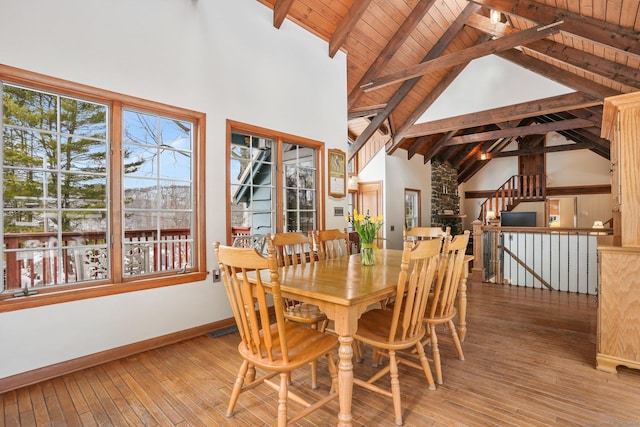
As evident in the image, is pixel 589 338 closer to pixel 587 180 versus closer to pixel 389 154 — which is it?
pixel 389 154

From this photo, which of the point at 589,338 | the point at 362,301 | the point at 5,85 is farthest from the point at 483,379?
the point at 5,85

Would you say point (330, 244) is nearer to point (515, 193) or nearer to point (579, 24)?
point (579, 24)

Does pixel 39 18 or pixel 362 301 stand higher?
pixel 39 18

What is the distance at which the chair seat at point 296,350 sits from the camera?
157 cm

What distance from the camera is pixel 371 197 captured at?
7.80 meters

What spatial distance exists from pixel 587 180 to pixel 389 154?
737 cm

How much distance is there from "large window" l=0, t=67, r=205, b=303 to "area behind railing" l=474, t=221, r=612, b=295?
4.55 metres

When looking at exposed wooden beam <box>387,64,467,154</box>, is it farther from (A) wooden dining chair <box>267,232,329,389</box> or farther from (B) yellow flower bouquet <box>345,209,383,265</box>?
(B) yellow flower bouquet <box>345,209,383,265</box>

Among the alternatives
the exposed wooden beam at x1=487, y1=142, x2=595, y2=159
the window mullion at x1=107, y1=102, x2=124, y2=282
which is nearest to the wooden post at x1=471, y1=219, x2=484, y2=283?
the window mullion at x1=107, y1=102, x2=124, y2=282

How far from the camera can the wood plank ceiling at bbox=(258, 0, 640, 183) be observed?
3671mm

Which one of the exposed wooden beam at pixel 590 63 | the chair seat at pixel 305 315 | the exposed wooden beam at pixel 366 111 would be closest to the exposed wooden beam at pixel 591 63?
the exposed wooden beam at pixel 590 63

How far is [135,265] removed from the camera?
2.89m

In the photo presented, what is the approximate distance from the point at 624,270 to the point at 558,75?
14.7 feet

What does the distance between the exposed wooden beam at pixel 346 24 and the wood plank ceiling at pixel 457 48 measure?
12 mm
